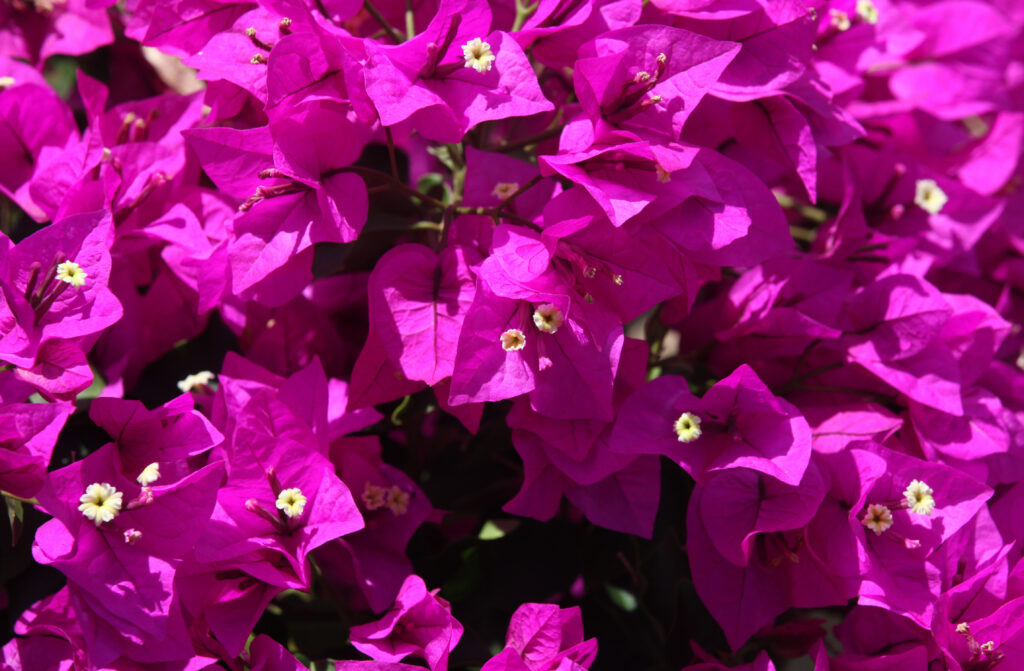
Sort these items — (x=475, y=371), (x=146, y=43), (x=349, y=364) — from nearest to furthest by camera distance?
(x=475, y=371), (x=146, y=43), (x=349, y=364)

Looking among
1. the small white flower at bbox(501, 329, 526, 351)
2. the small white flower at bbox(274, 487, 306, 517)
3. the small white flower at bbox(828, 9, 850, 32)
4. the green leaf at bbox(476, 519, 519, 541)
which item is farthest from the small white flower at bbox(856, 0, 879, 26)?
the small white flower at bbox(274, 487, 306, 517)

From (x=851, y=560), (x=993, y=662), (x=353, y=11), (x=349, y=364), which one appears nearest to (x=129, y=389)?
(x=349, y=364)

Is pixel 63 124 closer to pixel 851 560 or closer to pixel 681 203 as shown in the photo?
pixel 681 203

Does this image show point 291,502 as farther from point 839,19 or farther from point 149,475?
point 839,19

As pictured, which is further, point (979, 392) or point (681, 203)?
point (979, 392)

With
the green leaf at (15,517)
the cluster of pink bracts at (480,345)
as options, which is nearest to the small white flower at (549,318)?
the cluster of pink bracts at (480,345)

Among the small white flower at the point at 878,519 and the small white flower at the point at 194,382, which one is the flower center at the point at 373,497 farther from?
the small white flower at the point at 878,519
